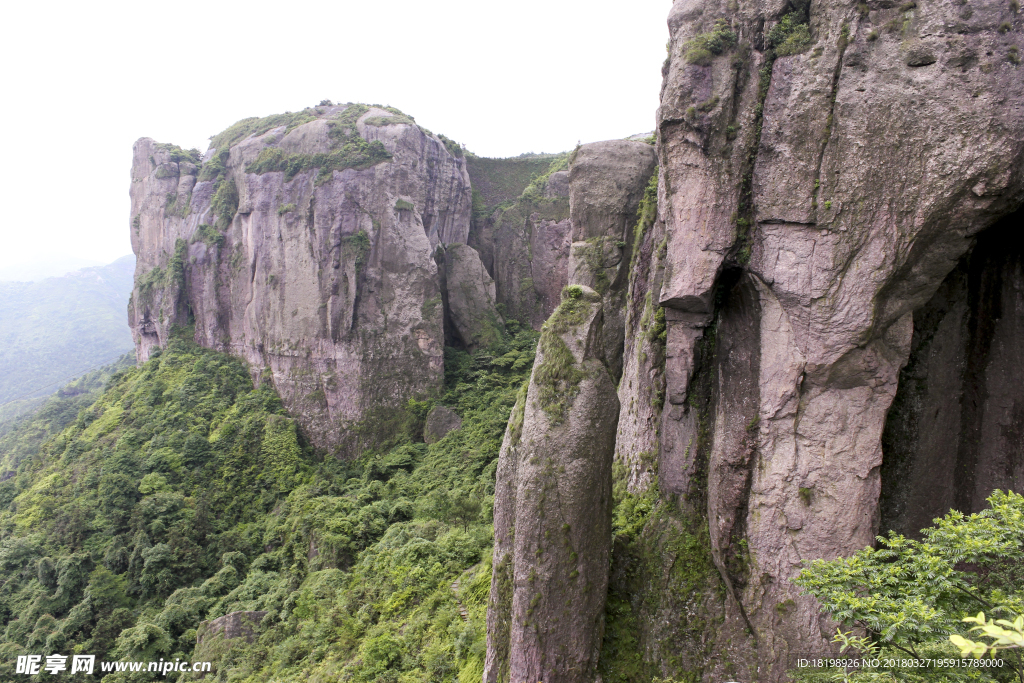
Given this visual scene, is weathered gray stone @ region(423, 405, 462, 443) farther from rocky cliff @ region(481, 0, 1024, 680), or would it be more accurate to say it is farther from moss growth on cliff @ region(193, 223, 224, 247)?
rocky cliff @ region(481, 0, 1024, 680)

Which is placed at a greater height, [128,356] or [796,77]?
[796,77]

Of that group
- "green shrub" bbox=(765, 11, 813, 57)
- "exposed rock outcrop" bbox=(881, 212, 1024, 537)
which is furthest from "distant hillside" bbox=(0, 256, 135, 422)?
"exposed rock outcrop" bbox=(881, 212, 1024, 537)

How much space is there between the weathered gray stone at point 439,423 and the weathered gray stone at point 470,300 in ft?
15.2

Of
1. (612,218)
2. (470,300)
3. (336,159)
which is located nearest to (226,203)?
(336,159)

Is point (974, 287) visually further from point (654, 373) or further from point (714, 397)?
point (654, 373)

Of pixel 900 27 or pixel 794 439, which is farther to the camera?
pixel 794 439

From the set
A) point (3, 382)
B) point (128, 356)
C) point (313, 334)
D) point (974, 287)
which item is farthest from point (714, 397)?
point (3, 382)

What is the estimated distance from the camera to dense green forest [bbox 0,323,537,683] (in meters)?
12.8

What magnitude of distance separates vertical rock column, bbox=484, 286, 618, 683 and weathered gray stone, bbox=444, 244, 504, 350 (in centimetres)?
1997

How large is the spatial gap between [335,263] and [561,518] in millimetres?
20550

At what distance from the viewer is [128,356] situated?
56.1 meters

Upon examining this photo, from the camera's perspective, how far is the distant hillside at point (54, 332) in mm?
76688

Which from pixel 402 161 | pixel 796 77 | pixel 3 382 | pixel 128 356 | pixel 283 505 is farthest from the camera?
pixel 3 382

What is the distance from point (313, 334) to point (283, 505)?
7.82 m
